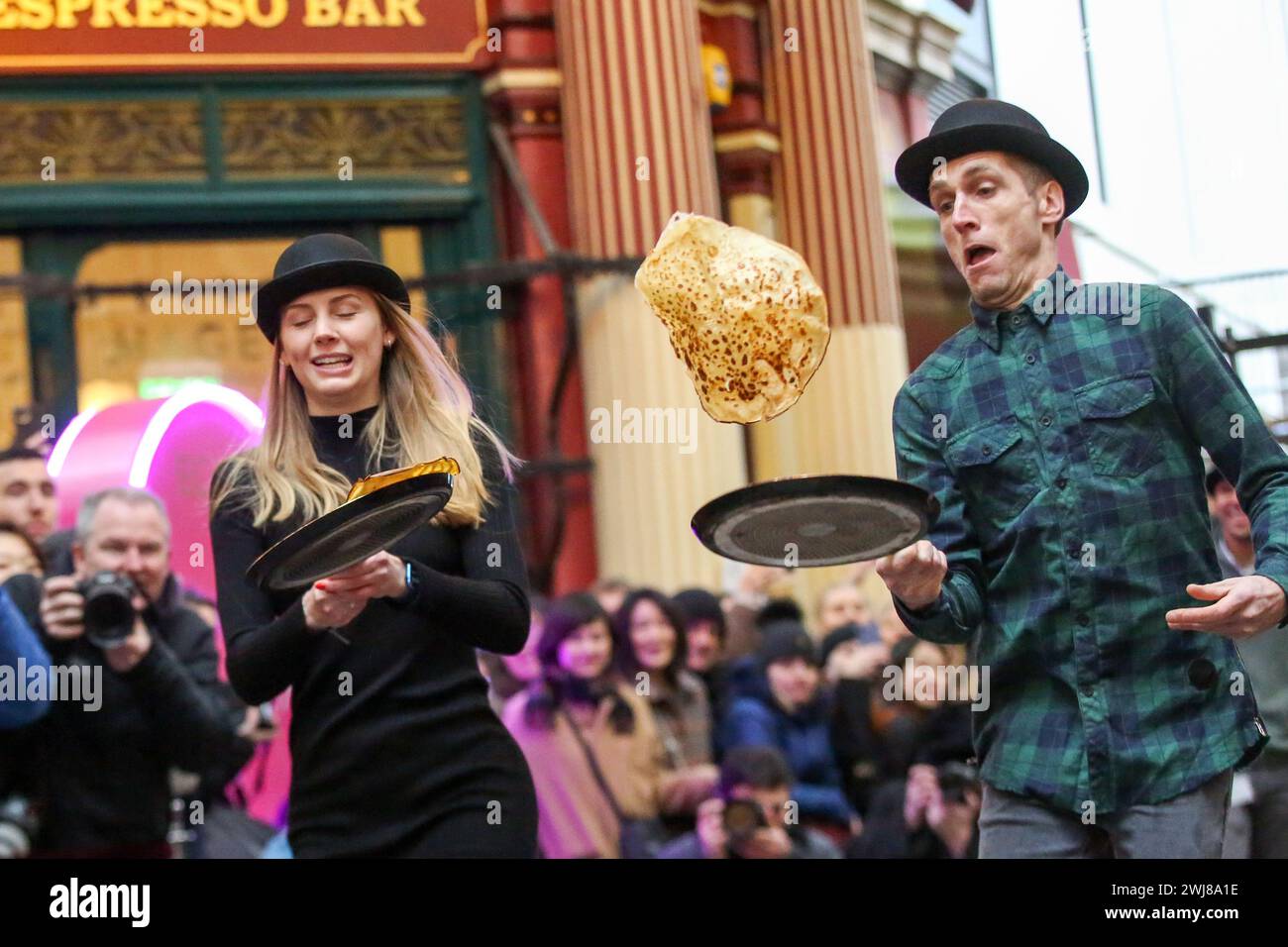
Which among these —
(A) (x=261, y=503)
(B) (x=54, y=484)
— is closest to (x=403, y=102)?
(B) (x=54, y=484)

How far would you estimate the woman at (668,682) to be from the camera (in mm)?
3453

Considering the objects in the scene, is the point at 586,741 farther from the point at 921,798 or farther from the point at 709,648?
the point at 921,798

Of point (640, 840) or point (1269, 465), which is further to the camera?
point (640, 840)

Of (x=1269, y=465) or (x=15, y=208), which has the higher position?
(x=15, y=208)

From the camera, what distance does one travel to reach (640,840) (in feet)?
10.9

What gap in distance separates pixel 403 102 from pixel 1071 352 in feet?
7.57

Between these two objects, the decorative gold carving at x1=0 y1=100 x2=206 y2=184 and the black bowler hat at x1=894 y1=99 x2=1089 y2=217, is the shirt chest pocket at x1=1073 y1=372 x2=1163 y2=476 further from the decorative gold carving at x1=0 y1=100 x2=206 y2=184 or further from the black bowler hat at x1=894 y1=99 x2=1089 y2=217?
the decorative gold carving at x1=0 y1=100 x2=206 y2=184

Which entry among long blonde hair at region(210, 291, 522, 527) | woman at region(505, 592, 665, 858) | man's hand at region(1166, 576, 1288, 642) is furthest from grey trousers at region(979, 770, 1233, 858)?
woman at region(505, 592, 665, 858)

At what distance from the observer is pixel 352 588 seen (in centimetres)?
217

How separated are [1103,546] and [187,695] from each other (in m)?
1.45

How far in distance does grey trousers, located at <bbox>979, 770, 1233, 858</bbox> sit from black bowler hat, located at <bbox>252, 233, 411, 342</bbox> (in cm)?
93

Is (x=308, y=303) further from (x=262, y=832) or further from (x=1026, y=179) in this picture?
(x=262, y=832)

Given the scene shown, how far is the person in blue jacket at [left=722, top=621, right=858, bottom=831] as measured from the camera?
3457 mm

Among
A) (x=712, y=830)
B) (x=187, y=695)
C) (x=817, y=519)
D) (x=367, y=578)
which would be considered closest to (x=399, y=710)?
(x=367, y=578)
